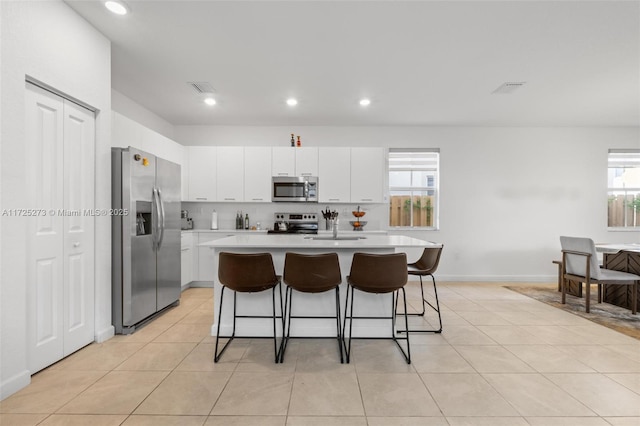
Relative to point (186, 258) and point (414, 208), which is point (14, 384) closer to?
point (186, 258)

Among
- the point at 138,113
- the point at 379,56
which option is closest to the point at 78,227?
the point at 138,113

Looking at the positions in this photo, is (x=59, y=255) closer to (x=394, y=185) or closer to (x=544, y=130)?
(x=394, y=185)

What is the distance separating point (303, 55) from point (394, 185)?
328cm

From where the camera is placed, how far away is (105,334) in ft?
9.70

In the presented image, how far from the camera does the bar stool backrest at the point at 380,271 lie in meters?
2.57

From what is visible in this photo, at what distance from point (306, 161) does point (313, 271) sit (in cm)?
315

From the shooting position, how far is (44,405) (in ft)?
6.46

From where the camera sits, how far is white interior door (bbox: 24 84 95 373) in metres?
2.27

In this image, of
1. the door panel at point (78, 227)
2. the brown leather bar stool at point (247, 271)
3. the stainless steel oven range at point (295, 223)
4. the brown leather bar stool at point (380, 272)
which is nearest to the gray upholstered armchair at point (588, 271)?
the brown leather bar stool at point (380, 272)

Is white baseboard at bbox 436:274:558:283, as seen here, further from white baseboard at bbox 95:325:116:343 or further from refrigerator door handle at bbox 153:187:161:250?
white baseboard at bbox 95:325:116:343

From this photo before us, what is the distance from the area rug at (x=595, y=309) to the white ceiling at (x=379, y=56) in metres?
2.80

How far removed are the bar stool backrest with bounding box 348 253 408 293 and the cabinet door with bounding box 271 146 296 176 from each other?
3.12 m

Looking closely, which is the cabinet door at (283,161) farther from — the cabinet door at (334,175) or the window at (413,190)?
the window at (413,190)

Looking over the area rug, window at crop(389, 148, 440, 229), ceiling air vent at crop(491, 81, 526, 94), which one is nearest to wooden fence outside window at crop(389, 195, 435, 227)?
window at crop(389, 148, 440, 229)
